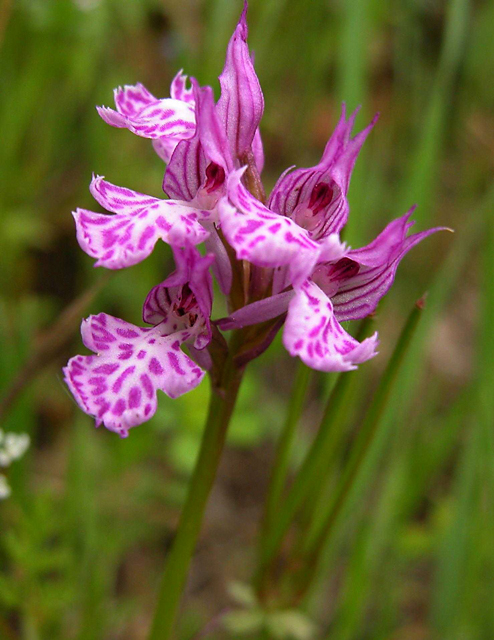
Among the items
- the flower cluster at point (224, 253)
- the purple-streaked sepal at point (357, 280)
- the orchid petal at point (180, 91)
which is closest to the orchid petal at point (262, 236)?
the flower cluster at point (224, 253)

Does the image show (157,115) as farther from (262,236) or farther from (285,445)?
(285,445)

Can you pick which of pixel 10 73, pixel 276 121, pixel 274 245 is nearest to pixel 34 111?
pixel 10 73

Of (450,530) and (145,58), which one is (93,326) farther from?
(145,58)

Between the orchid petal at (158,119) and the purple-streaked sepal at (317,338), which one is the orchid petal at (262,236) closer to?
the purple-streaked sepal at (317,338)

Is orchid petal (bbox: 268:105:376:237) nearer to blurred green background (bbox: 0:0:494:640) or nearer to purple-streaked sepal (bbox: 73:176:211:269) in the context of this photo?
purple-streaked sepal (bbox: 73:176:211:269)

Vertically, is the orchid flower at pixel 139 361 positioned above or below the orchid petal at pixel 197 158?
below

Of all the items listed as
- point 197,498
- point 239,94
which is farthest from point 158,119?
point 197,498
